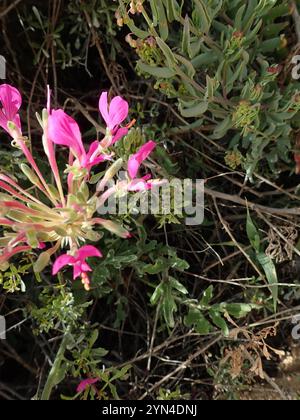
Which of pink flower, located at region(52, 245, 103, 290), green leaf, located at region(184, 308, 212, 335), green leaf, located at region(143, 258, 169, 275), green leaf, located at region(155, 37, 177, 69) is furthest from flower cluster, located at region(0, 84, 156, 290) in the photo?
green leaf, located at region(184, 308, 212, 335)

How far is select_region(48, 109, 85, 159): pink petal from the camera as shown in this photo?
939 millimetres

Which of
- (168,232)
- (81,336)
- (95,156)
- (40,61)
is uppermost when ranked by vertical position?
(40,61)

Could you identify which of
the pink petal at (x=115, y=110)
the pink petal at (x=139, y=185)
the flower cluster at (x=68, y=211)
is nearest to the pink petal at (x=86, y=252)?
the flower cluster at (x=68, y=211)

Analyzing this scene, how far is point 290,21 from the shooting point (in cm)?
157

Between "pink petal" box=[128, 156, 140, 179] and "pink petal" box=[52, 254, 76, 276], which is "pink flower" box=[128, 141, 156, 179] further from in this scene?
"pink petal" box=[52, 254, 76, 276]

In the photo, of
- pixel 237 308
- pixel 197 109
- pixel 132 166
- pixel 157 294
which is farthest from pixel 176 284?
pixel 132 166

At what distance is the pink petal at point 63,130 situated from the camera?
3.08ft

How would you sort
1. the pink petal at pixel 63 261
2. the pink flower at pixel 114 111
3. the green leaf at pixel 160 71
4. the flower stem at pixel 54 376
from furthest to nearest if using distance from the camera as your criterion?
the flower stem at pixel 54 376 < the green leaf at pixel 160 71 < the pink flower at pixel 114 111 < the pink petal at pixel 63 261

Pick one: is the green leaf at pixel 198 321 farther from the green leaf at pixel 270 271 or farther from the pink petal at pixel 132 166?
the pink petal at pixel 132 166

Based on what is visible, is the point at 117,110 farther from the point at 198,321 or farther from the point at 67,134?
the point at 198,321

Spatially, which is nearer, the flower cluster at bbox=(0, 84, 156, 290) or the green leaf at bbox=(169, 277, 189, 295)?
the flower cluster at bbox=(0, 84, 156, 290)
